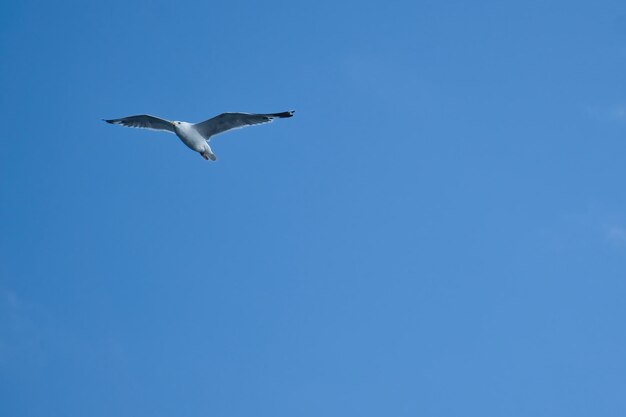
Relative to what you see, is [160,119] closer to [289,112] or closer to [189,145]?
[189,145]

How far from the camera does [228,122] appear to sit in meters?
27.7

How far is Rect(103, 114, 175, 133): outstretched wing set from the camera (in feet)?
93.8

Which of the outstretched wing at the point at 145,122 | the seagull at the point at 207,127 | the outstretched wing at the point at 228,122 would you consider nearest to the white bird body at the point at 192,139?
the seagull at the point at 207,127

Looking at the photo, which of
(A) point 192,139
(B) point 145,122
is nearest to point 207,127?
(A) point 192,139

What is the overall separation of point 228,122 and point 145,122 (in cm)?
269

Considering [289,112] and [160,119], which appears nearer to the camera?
[289,112]

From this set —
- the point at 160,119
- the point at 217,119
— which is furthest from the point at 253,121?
the point at 160,119

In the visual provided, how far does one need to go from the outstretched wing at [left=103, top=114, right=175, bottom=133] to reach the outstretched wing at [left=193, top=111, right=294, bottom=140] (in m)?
1.12

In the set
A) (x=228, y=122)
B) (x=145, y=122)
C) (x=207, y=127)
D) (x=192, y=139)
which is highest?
(x=145, y=122)

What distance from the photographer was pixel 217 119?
27.4 metres

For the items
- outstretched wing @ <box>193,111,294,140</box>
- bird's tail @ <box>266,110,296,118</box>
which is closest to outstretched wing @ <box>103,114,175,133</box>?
outstretched wing @ <box>193,111,294,140</box>

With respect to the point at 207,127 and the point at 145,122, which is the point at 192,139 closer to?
the point at 207,127

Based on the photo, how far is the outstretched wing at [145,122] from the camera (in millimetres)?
28594

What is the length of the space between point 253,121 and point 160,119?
276 centimetres
